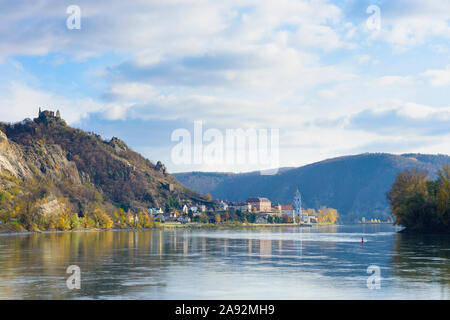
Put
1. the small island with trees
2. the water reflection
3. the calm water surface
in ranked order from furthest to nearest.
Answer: the small island with trees, the water reflection, the calm water surface

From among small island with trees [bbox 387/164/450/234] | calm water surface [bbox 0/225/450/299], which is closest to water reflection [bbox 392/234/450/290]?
calm water surface [bbox 0/225/450/299]

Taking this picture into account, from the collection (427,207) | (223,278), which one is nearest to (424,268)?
(223,278)

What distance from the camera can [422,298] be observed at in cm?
2858

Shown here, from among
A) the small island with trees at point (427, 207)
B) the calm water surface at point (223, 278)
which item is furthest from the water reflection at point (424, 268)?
the small island with trees at point (427, 207)

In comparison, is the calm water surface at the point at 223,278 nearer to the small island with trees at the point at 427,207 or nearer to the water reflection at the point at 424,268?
the water reflection at the point at 424,268

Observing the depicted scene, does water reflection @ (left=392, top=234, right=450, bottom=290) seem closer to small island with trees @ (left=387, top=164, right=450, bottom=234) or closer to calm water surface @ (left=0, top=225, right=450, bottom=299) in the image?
calm water surface @ (left=0, top=225, right=450, bottom=299)

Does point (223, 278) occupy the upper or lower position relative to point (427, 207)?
lower

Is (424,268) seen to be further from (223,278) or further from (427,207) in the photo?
(427,207)

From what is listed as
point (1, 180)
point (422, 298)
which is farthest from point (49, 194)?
point (422, 298)

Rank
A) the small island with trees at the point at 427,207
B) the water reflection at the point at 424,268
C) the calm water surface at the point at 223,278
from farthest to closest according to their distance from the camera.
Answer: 1. the small island with trees at the point at 427,207
2. the water reflection at the point at 424,268
3. the calm water surface at the point at 223,278

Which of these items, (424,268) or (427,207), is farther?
(427,207)
